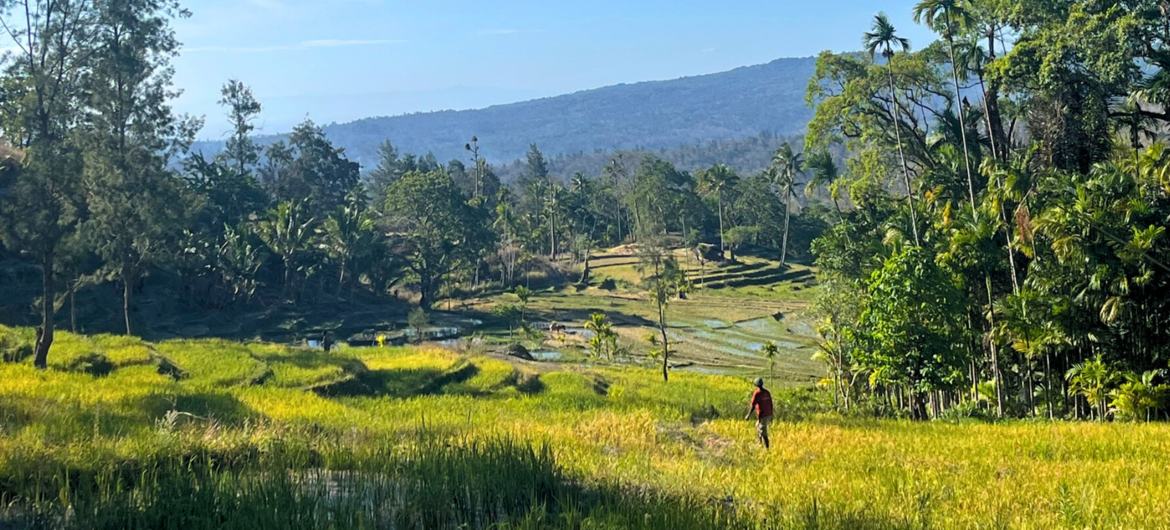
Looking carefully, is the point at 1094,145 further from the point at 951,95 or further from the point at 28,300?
the point at 28,300

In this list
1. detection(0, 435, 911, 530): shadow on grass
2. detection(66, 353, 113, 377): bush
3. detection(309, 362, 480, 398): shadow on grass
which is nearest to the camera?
detection(0, 435, 911, 530): shadow on grass

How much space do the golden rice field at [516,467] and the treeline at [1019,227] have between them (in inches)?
337

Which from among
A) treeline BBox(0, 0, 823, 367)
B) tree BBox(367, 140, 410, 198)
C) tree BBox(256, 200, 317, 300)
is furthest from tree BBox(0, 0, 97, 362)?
tree BBox(367, 140, 410, 198)

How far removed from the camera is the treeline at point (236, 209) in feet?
81.4

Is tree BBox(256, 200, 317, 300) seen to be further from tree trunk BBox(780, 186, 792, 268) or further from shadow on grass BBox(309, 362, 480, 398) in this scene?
tree trunk BBox(780, 186, 792, 268)

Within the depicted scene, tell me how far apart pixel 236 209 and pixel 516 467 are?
3209 inches

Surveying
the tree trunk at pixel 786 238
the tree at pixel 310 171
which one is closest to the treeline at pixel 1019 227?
the tree trunk at pixel 786 238

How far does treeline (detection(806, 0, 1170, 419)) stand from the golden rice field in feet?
28.1

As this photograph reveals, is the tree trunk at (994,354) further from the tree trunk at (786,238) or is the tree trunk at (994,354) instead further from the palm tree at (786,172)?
the palm tree at (786,172)

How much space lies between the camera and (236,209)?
81812mm

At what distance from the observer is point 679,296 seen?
88812 mm

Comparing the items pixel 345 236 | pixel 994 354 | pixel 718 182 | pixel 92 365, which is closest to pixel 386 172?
pixel 718 182

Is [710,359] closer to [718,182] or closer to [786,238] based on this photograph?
[786,238]

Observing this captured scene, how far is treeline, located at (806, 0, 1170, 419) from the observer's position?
2591cm
